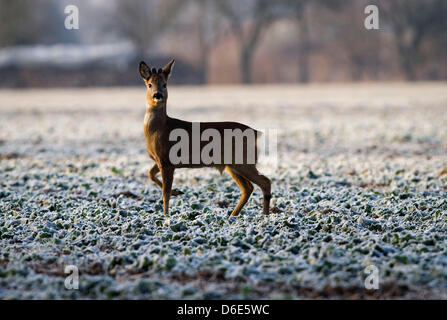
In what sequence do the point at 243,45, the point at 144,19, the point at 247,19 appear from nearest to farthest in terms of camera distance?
the point at 243,45
the point at 247,19
the point at 144,19

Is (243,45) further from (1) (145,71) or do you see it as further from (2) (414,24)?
(1) (145,71)

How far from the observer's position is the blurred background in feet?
161

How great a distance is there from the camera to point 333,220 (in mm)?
6641

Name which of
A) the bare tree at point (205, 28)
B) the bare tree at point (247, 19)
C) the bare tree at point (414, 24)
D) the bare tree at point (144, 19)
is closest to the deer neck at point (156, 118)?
the bare tree at point (205, 28)

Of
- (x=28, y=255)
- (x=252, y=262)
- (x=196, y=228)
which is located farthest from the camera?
(x=196, y=228)

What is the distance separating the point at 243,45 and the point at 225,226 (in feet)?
151

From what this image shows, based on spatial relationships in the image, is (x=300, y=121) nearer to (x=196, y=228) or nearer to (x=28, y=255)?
(x=196, y=228)

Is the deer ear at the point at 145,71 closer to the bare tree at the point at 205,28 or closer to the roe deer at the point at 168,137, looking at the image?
the roe deer at the point at 168,137

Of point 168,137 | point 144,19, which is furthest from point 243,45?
point 168,137

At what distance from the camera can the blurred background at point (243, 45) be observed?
49.1 metres

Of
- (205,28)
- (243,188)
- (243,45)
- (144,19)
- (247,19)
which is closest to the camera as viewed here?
(243,188)

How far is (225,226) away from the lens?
6574 mm
